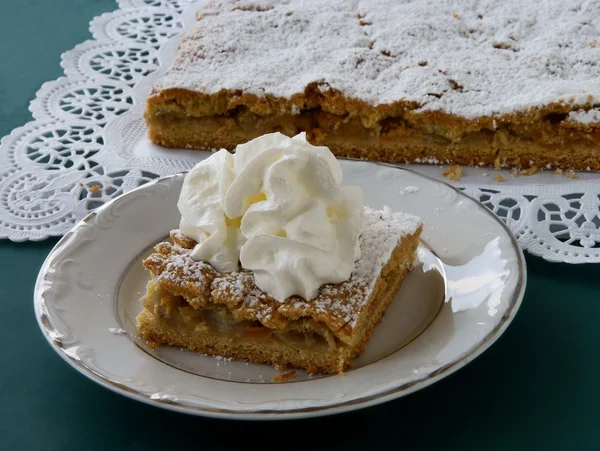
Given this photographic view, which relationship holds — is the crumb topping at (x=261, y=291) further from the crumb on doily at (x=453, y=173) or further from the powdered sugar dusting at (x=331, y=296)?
the crumb on doily at (x=453, y=173)

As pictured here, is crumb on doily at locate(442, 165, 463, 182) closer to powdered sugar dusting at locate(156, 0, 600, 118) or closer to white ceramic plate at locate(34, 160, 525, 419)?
powdered sugar dusting at locate(156, 0, 600, 118)

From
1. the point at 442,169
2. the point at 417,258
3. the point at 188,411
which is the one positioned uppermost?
the point at 188,411

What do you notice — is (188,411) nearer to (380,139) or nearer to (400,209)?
(400,209)

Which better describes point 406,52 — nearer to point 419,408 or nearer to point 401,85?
point 401,85

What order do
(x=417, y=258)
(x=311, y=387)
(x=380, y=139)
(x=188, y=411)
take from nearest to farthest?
(x=188, y=411) < (x=311, y=387) < (x=417, y=258) < (x=380, y=139)

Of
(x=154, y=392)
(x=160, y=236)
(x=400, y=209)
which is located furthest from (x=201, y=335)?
(x=400, y=209)

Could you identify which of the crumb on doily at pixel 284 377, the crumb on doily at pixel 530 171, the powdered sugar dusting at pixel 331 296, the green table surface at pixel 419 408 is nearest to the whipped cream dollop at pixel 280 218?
the powdered sugar dusting at pixel 331 296
